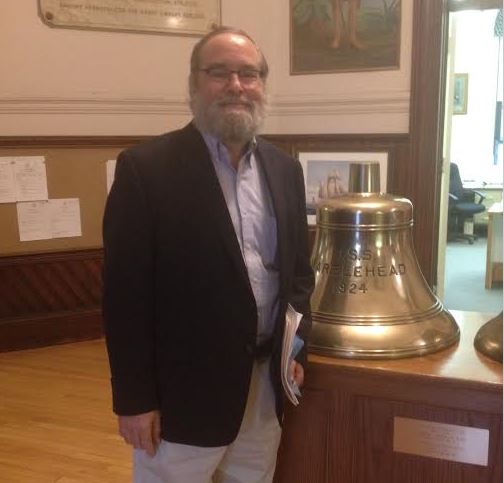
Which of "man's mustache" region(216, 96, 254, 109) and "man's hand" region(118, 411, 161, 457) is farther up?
"man's mustache" region(216, 96, 254, 109)

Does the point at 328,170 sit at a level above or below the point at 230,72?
below

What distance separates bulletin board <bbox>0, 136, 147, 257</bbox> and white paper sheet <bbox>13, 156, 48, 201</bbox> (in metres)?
0.03

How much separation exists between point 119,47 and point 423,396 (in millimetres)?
3205

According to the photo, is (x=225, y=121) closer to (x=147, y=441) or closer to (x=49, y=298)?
(x=147, y=441)

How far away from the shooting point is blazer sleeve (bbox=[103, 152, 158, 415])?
4.11 feet

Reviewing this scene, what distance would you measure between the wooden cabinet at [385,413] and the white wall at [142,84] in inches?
113

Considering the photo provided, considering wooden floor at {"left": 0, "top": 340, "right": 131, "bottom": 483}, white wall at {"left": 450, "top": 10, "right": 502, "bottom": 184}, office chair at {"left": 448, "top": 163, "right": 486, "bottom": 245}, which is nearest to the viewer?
wooden floor at {"left": 0, "top": 340, "right": 131, "bottom": 483}

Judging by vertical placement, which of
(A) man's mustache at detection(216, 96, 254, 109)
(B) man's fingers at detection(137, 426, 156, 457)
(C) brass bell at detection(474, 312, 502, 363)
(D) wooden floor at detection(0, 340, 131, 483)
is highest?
(A) man's mustache at detection(216, 96, 254, 109)

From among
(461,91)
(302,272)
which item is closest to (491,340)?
(302,272)

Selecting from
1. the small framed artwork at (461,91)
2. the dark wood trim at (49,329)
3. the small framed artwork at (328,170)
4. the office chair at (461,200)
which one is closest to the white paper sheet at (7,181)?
the dark wood trim at (49,329)

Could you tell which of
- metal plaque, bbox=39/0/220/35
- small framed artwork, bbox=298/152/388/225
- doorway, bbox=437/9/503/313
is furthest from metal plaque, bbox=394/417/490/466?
doorway, bbox=437/9/503/313

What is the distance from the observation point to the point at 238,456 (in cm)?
153

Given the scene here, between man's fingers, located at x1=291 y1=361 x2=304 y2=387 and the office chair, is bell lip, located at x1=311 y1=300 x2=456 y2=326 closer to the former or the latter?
man's fingers, located at x1=291 y1=361 x2=304 y2=387

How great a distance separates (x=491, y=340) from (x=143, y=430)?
2.35ft
